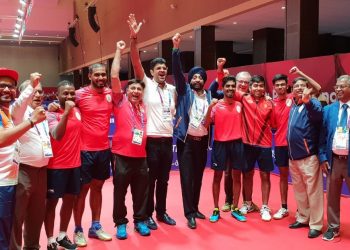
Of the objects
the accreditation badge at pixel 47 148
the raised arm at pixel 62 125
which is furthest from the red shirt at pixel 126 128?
the accreditation badge at pixel 47 148

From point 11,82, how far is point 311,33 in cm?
639

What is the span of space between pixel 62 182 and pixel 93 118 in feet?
2.22

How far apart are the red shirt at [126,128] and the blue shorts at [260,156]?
138 centimetres

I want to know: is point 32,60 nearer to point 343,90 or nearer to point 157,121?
point 157,121

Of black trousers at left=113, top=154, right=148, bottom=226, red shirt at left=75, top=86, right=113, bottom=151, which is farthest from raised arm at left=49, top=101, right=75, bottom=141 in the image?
black trousers at left=113, top=154, right=148, bottom=226

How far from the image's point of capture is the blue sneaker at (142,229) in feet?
13.2

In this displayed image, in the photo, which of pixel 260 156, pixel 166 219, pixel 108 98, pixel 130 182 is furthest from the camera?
pixel 260 156

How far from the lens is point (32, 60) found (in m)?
31.5

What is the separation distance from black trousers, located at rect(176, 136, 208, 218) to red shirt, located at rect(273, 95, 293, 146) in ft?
2.97

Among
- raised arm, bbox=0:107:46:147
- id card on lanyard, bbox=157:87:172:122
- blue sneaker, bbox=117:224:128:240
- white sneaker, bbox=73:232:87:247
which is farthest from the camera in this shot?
id card on lanyard, bbox=157:87:172:122

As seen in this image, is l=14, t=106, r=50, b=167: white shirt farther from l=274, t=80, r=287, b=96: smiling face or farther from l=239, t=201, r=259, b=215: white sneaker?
l=274, t=80, r=287, b=96: smiling face

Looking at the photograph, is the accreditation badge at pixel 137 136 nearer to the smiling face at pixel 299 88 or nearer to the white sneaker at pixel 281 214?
the smiling face at pixel 299 88

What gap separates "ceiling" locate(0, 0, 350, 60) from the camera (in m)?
9.91

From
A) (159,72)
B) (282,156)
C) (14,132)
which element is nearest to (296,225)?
(282,156)
